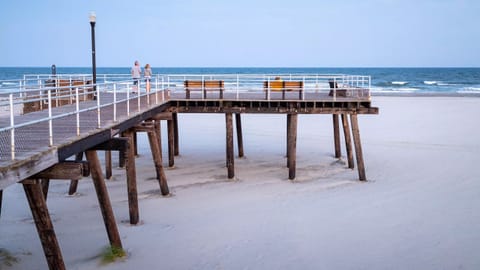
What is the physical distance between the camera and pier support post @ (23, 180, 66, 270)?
299 inches

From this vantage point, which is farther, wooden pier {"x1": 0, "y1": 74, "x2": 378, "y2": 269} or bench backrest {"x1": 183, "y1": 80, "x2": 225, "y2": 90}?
bench backrest {"x1": 183, "y1": 80, "x2": 225, "y2": 90}

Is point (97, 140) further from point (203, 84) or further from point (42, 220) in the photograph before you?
point (203, 84)

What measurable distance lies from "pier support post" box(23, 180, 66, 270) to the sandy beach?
1670mm

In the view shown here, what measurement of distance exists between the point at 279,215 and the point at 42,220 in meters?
6.11

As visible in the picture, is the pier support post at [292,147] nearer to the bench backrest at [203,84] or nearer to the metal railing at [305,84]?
the metal railing at [305,84]

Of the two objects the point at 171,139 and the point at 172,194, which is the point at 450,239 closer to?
the point at 172,194

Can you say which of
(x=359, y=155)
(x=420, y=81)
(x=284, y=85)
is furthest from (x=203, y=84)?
(x=420, y=81)

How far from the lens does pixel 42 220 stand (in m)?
7.78

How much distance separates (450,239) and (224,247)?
4.42 m

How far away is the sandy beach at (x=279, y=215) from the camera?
1009 cm

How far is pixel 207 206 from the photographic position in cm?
1340

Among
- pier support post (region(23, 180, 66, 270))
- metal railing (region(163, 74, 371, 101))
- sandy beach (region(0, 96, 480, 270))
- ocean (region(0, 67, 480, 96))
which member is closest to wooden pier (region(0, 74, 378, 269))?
pier support post (region(23, 180, 66, 270))

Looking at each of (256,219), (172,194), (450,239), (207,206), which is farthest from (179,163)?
(450,239)

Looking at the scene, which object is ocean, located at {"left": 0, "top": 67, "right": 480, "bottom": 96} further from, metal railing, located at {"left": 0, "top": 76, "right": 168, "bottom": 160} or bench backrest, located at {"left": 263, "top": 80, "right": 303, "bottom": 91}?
metal railing, located at {"left": 0, "top": 76, "right": 168, "bottom": 160}
